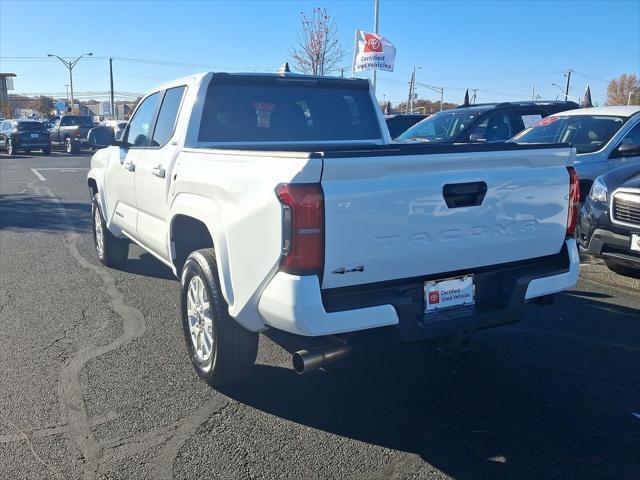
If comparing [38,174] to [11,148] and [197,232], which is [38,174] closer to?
[11,148]

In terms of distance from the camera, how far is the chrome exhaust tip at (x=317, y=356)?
306 centimetres

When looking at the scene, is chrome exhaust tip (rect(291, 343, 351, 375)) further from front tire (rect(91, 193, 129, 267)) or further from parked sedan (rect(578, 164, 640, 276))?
front tire (rect(91, 193, 129, 267))

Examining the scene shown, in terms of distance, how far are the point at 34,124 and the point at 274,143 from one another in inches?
1073

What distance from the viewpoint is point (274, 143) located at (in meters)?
4.79

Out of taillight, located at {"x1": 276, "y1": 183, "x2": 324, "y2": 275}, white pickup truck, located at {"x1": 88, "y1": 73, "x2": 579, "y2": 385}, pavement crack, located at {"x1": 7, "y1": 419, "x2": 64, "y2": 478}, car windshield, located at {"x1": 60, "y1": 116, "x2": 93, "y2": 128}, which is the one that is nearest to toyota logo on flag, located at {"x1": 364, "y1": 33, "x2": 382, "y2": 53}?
white pickup truck, located at {"x1": 88, "y1": 73, "x2": 579, "y2": 385}

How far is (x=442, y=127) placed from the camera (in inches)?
435

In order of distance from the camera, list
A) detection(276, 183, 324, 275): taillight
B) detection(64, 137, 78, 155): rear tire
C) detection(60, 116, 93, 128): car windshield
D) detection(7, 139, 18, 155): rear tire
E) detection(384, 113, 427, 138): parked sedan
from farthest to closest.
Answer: detection(60, 116, 93, 128): car windshield < detection(64, 137, 78, 155): rear tire < detection(7, 139, 18, 155): rear tire < detection(384, 113, 427, 138): parked sedan < detection(276, 183, 324, 275): taillight

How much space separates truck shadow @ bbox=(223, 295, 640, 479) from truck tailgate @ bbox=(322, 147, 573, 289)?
1.82ft

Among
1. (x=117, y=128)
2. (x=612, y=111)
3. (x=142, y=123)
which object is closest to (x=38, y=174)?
(x=117, y=128)

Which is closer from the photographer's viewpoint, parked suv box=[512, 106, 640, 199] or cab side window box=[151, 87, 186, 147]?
cab side window box=[151, 87, 186, 147]

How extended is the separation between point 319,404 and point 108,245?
12.9 feet

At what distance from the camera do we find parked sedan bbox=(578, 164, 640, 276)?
556cm

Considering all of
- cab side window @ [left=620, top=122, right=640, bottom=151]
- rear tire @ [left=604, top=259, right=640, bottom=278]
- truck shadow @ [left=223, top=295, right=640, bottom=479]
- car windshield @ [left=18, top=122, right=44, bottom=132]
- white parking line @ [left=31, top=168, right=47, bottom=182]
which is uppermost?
cab side window @ [left=620, top=122, right=640, bottom=151]

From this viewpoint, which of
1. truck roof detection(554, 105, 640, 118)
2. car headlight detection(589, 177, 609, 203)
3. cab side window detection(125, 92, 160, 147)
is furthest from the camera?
truck roof detection(554, 105, 640, 118)
